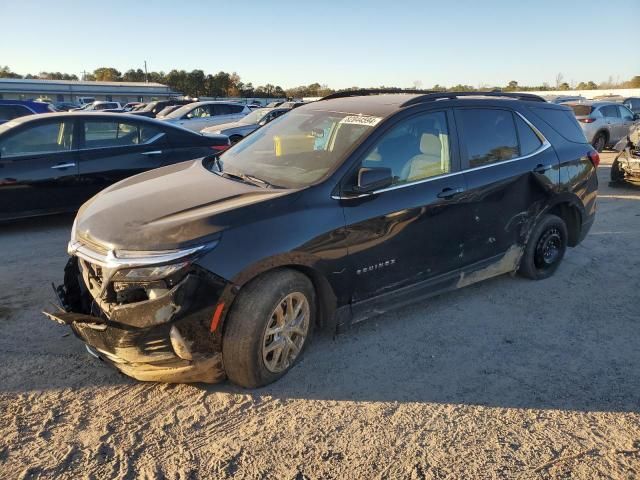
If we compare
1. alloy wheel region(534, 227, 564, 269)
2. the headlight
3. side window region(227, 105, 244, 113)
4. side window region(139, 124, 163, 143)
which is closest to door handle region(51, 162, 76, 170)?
side window region(139, 124, 163, 143)

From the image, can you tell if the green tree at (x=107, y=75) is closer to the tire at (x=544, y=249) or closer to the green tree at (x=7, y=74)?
the green tree at (x=7, y=74)

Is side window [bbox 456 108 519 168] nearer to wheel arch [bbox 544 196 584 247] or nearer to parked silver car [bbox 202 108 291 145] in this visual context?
wheel arch [bbox 544 196 584 247]

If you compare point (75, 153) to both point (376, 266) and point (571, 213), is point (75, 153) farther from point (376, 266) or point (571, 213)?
point (571, 213)

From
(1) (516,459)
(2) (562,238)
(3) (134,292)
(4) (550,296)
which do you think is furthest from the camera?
(2) (562,238)

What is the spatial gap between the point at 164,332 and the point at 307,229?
1.04 meters

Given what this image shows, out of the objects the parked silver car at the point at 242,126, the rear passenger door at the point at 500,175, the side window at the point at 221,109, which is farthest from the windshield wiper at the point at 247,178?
the side window at the point at 221,109

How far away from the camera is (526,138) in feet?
15.5

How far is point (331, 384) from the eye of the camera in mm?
3232

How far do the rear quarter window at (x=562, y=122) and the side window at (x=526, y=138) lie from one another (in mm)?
290

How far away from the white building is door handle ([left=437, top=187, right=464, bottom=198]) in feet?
202

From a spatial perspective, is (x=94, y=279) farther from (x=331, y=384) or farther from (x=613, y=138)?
(x=613, y=138)

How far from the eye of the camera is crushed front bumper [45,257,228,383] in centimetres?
275

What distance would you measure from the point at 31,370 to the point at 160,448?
4.14 ft

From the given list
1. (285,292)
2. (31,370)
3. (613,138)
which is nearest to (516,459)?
(285,292)
